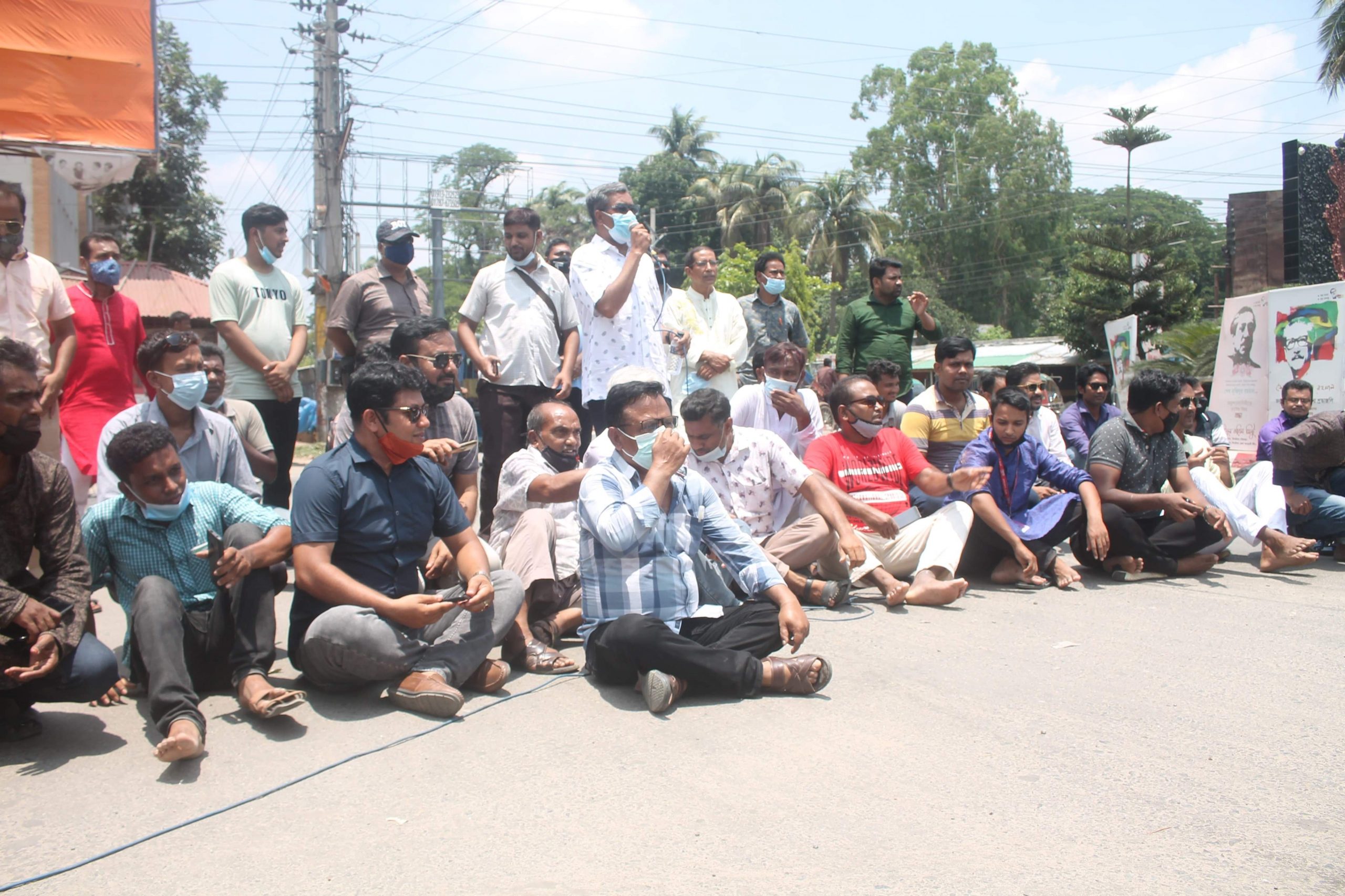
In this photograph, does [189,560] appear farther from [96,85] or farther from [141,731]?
[96,85]

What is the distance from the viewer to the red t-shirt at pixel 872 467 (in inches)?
237

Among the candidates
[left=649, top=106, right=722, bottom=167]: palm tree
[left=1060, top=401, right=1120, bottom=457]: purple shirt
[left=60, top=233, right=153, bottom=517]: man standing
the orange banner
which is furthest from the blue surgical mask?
[left=649, top=106, right=722, bottom=167]: palm tree

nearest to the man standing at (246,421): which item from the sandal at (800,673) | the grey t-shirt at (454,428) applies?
the grey t-shirt at (454,428)

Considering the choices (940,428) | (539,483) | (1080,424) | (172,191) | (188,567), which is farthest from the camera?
(172,191)

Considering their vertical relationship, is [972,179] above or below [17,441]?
above

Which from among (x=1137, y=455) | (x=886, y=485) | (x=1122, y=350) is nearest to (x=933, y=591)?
(x=886, y=485)

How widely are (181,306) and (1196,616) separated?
25719 millimetres

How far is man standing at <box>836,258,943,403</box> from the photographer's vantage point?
7.71m

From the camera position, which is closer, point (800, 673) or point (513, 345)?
point (800, 673)

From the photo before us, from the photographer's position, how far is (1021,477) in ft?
20.7

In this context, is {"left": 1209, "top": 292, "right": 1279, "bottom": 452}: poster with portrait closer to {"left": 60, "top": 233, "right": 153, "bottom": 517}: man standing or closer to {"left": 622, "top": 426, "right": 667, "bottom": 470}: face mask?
{"left": 622, "top": 426, "right": 667, "bottom": 470}: face mask

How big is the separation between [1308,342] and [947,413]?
626 cm

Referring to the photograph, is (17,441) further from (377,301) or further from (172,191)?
(172,191)

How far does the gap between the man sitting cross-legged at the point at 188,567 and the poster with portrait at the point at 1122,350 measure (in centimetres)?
1294
